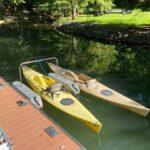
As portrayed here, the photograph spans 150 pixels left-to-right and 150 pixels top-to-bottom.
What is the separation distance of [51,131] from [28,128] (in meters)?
1.03

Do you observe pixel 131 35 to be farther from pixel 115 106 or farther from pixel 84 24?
pixel 115 106

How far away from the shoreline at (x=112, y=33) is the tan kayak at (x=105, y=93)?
12689 millimetres

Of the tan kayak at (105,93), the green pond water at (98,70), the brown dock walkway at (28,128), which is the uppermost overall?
the brown dock walkway at (28,128)

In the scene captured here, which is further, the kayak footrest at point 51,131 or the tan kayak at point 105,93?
the tan kayak at point 105,93

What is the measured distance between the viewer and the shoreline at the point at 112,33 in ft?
109

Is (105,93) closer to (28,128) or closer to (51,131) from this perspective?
(51,131)

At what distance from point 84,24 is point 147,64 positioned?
15498 millimetres

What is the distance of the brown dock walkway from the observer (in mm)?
12812

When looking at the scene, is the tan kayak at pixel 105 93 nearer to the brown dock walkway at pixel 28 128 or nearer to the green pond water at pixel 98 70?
the green pond water at pixel 98 70

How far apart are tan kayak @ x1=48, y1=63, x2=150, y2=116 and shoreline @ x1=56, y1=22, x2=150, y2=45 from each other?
12689 mm

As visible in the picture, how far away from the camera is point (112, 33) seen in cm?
3575

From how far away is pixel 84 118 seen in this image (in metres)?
16.3

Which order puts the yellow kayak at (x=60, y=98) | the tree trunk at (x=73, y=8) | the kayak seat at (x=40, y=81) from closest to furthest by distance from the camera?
the yellow kayak at (x=60, y=98)
the kayak seat at (x=40, y=81)
the tree trunk at (x=73, y=8)

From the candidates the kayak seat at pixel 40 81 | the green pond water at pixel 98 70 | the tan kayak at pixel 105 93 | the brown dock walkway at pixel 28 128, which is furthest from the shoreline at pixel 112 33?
the brown dock walkway at pixel 28 128
